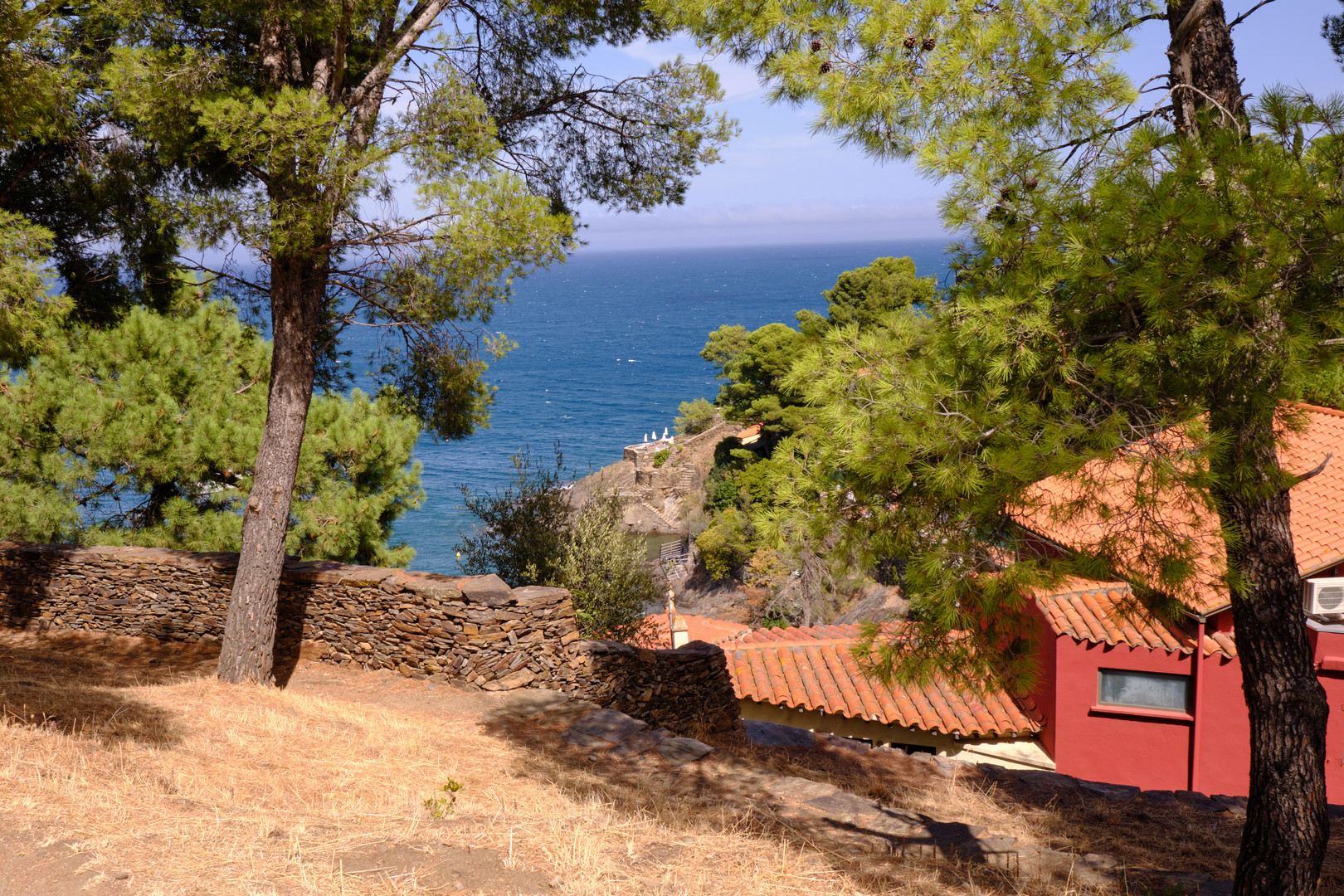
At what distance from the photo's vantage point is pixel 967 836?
595 cm

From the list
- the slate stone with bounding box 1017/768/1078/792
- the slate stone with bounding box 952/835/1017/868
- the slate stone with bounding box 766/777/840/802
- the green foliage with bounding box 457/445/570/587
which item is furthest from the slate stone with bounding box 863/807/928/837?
the green foliage with bounding box 457/445/570/587

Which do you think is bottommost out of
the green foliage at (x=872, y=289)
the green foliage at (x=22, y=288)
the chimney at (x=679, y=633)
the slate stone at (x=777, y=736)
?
the chimney at (x=679, y=633)

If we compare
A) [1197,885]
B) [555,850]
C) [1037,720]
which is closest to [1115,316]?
[1197,885]

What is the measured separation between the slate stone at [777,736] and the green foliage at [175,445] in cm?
717

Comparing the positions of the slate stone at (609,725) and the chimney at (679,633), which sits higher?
the slate stone at (609,725)

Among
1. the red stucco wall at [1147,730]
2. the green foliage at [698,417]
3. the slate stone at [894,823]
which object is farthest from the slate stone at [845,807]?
the green foliage at [698,417]

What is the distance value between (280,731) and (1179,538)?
254 inches

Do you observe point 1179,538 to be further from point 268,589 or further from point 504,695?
point 268,589

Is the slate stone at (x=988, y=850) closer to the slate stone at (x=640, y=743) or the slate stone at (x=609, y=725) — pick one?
the slate stone at (x=640, y=743)

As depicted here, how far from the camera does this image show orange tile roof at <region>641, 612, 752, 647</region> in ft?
45.3

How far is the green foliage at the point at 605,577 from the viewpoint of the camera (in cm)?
1280

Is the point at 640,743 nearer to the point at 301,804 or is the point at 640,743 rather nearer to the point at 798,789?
the point at 798,789

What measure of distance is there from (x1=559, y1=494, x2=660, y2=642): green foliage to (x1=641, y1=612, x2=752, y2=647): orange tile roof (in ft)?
0.84

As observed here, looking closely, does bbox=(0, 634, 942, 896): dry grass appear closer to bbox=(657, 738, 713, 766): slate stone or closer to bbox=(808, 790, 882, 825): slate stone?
bbox=(808, 790, 882, 825): slate stone
